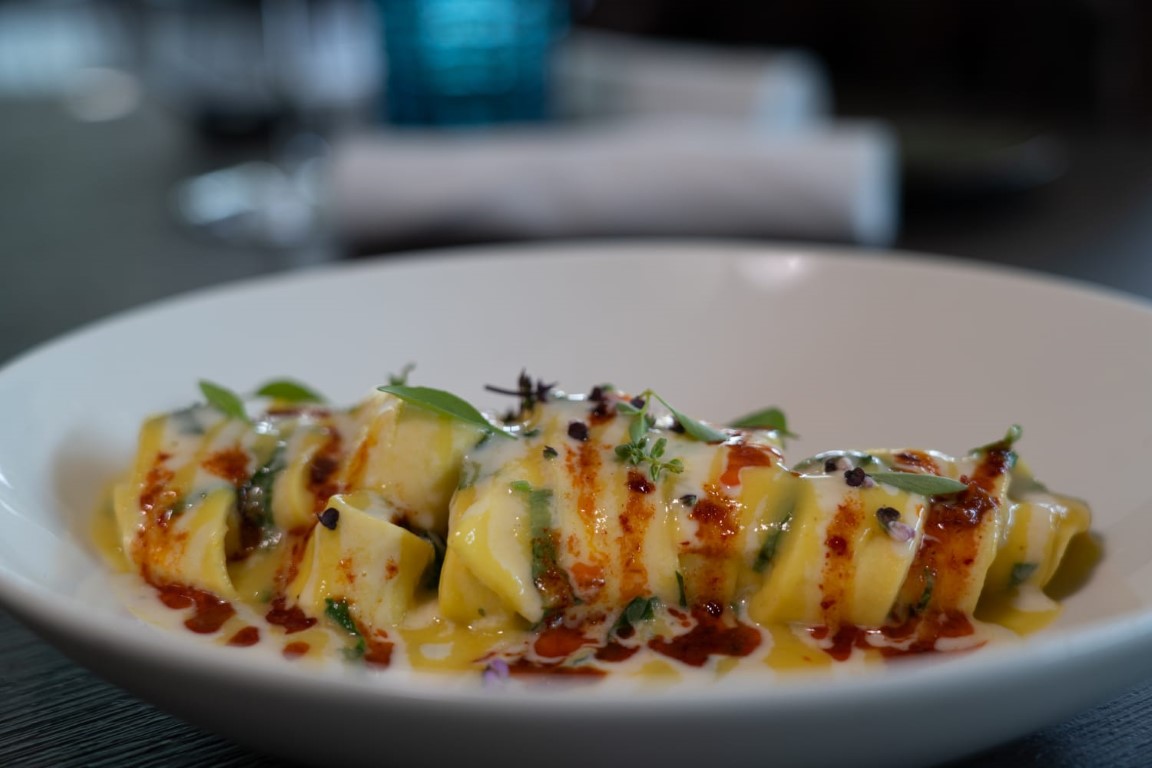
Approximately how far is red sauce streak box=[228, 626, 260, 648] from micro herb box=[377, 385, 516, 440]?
289mm

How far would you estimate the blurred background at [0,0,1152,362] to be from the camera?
3049mm

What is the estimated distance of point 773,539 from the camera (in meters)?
1.22

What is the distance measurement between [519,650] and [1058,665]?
54 cm

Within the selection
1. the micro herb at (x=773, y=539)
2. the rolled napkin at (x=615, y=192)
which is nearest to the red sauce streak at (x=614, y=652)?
the micro herb at (x=773, y=539)

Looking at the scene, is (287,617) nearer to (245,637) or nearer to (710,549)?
(245,637)

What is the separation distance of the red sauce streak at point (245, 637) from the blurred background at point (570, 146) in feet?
5.12

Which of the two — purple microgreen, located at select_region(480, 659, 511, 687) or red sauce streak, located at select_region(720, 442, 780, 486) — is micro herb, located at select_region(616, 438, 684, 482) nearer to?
red sauce streak, located at select_region(720, 442, 780, 486)

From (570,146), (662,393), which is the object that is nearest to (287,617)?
(662,393)

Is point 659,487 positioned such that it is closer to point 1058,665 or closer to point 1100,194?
point 1058,665

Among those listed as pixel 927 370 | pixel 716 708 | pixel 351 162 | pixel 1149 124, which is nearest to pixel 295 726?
pixel 716 708

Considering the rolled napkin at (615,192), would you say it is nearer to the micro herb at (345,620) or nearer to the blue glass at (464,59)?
the blue glass at (464,59)

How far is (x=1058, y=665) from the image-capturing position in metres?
0.84

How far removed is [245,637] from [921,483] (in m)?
0.72

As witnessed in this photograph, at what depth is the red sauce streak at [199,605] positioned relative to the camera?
125 cm
